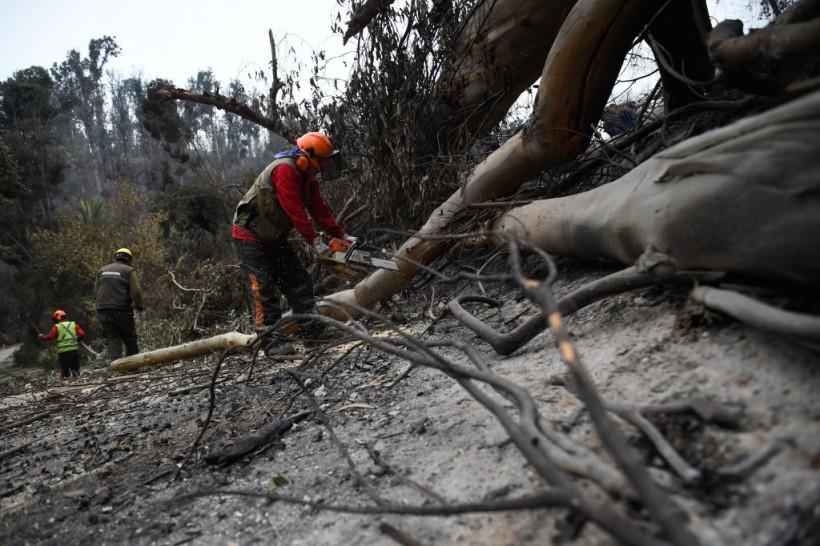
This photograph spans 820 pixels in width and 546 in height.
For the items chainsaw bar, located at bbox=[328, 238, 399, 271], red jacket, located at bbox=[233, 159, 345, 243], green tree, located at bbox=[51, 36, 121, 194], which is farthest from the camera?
green tree, located at bbox=[51, 36, 121, 194]

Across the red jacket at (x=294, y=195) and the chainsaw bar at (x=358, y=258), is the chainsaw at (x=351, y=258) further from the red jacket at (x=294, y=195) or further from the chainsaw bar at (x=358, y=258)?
the red jacket at (x=294, y=195)

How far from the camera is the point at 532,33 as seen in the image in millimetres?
3367

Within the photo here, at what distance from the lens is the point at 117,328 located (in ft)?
21.3

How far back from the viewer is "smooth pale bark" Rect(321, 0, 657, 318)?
2.37m

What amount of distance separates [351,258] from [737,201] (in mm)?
3098

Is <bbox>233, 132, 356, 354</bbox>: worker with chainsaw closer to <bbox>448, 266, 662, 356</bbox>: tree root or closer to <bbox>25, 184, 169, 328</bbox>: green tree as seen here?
<bbox>448, 266, 662, 356</bbox>: tree root

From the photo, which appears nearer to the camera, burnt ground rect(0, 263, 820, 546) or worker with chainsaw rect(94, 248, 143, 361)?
burnt ground rect(0, 263, 820, 546)

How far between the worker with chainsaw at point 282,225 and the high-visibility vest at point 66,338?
16.4 ft

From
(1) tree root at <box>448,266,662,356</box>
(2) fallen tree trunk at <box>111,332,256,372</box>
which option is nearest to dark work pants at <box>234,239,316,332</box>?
(2) fallen tree trunk at <box>111,332,256,372</box>

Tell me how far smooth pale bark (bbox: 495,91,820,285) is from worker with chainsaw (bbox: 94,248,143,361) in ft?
22.4

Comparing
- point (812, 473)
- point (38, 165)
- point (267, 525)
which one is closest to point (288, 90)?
point (267, 525)

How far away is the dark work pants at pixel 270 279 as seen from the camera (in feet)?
14.1

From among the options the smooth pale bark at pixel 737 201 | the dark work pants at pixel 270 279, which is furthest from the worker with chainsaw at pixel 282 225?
the smooth pale bark at pixel 737 201

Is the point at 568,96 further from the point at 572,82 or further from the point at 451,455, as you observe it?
the point at 451,455
